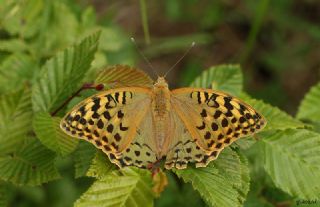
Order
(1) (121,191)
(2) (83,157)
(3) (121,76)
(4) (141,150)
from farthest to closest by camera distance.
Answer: (3) (121,76), (2) (83,157), (4) (141,150), (1) (121,191)

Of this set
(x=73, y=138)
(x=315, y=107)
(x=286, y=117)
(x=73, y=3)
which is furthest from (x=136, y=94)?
(x=73, y=3)

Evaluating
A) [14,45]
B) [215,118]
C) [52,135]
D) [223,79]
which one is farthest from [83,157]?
[14,45]

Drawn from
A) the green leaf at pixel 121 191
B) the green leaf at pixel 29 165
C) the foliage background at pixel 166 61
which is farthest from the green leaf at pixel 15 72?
the green leaf at pixel 121 191

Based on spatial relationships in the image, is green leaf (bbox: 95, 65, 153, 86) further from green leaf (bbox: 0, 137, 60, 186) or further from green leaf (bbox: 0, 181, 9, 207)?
green leaf (bbox: 0, 181, 9, 207)

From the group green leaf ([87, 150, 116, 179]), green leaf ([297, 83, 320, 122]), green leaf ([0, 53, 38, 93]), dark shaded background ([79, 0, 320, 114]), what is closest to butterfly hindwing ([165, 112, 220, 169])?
green leaf ([87, 150, 116, 179])

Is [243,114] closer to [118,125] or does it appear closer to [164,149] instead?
[164,149]

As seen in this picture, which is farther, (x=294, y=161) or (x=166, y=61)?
(x=166, y=61)

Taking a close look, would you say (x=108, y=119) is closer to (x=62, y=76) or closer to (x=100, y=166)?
(x=100, y=166)

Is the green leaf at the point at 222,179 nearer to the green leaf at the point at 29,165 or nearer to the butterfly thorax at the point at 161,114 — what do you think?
the butterfly thorax at the point at 161,114
